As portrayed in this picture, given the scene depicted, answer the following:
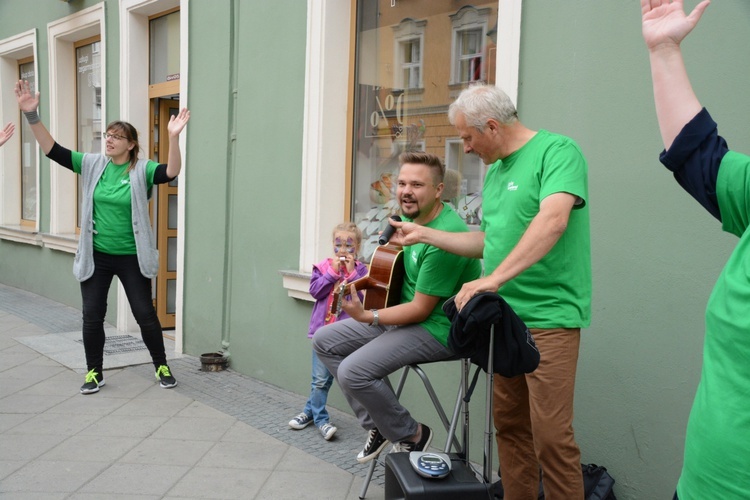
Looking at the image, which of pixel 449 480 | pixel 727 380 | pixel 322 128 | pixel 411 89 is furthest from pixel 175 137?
pixel 727 380

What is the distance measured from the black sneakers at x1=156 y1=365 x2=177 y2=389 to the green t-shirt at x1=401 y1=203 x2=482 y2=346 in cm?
293

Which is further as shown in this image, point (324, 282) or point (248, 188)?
point (248, 188)

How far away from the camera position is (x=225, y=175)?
245 inches

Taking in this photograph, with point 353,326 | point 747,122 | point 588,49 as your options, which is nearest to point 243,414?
point 353,326

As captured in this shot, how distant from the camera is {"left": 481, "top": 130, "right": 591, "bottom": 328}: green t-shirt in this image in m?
2.83

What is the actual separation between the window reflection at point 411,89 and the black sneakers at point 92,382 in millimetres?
2247

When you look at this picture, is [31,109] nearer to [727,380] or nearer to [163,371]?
[163,371]

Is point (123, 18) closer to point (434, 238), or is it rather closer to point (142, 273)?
point (142, 273)

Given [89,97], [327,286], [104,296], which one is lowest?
[104,296]

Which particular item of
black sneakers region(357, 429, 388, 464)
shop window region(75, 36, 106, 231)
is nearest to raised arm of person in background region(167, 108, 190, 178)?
black sneakers region(357, 429, 388, 464)

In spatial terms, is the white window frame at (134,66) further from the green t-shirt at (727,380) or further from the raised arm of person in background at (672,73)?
the green t-shirt at (727,380)

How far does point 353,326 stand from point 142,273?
2464 mm

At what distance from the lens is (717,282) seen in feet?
5.21

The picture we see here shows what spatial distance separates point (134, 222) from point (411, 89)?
2249 mm
